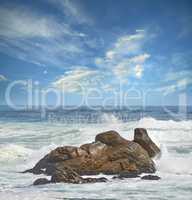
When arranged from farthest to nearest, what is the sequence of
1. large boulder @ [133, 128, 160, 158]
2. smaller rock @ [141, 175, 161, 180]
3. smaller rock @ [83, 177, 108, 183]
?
large boulder @ [133, 128, 160, 158] < smaller rock @ [141, 175, 161, 180] < smaller rock @ [83, 177, 108, 183]

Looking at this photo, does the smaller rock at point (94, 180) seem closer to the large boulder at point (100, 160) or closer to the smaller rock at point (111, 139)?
the large boulder at point (100, 160)

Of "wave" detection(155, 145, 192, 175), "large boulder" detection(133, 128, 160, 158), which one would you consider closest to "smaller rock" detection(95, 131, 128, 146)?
"large boulder" detection(133, 128, 160, 158)

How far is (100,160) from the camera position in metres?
16.0

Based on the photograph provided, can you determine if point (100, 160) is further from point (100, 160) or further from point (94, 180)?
point (94, 180)

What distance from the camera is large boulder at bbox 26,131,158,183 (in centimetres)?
1554

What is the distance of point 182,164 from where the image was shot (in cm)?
1730

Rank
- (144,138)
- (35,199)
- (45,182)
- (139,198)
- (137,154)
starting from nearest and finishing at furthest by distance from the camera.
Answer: (35,199) → (139,198) → (45,182) → (137,154) → (144,138)

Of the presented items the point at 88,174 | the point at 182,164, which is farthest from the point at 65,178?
the point at 182,164

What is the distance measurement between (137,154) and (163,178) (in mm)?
1961

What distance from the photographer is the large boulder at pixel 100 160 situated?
15536 millimetres

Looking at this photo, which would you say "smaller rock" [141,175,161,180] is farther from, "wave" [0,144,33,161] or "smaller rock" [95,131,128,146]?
"wave" [0,144,33,161]

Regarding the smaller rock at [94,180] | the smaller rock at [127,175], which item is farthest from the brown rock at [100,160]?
the smaller rock at [94,180]

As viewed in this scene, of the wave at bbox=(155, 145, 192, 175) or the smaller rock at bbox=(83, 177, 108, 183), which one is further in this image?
the wave at bbox=(155, 145, 192, 175)

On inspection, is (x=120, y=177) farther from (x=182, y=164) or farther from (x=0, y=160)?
(x=0, y=160)
